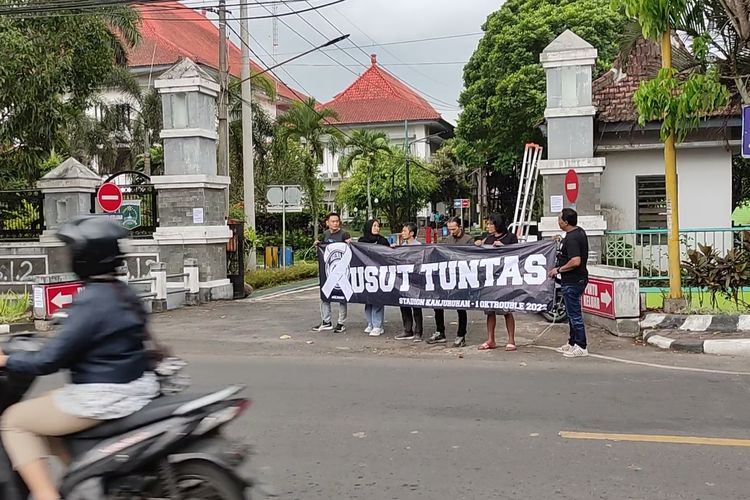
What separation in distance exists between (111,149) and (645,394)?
3212 cm

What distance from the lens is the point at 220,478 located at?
3.50 meters

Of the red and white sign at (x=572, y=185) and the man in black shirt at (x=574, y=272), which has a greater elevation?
the red and white sign at (x=572, y=185)

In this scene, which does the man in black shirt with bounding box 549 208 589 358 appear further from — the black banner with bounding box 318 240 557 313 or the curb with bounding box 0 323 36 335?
the curb with bounding box 0 323 36 335

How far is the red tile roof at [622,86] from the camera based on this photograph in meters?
16.2

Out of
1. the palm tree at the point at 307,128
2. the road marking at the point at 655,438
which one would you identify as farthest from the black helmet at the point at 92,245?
the palm tree at the point at 307,128

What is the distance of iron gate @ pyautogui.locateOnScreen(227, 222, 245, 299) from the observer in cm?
1702

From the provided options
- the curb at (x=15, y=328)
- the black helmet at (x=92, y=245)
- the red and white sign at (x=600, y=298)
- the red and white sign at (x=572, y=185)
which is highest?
the red and white sign at (x=572, y=185)

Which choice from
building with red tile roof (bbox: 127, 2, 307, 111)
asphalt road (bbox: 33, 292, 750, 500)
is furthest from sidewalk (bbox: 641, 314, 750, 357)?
building with red tile roof (bbox: 127, 2, 307, 111)

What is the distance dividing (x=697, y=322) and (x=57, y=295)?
10.1 metres

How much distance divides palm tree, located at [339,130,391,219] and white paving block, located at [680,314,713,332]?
109ft

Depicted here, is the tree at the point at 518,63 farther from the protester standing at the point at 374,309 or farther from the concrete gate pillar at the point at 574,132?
the protester standing at the point at 374,309

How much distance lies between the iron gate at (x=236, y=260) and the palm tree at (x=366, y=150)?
26.3 m

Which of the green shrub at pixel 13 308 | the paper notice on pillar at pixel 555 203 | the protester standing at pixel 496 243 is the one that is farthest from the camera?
the paper notice on pillar at pixel 555 203

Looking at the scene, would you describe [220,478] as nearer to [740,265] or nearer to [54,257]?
[740,265]
